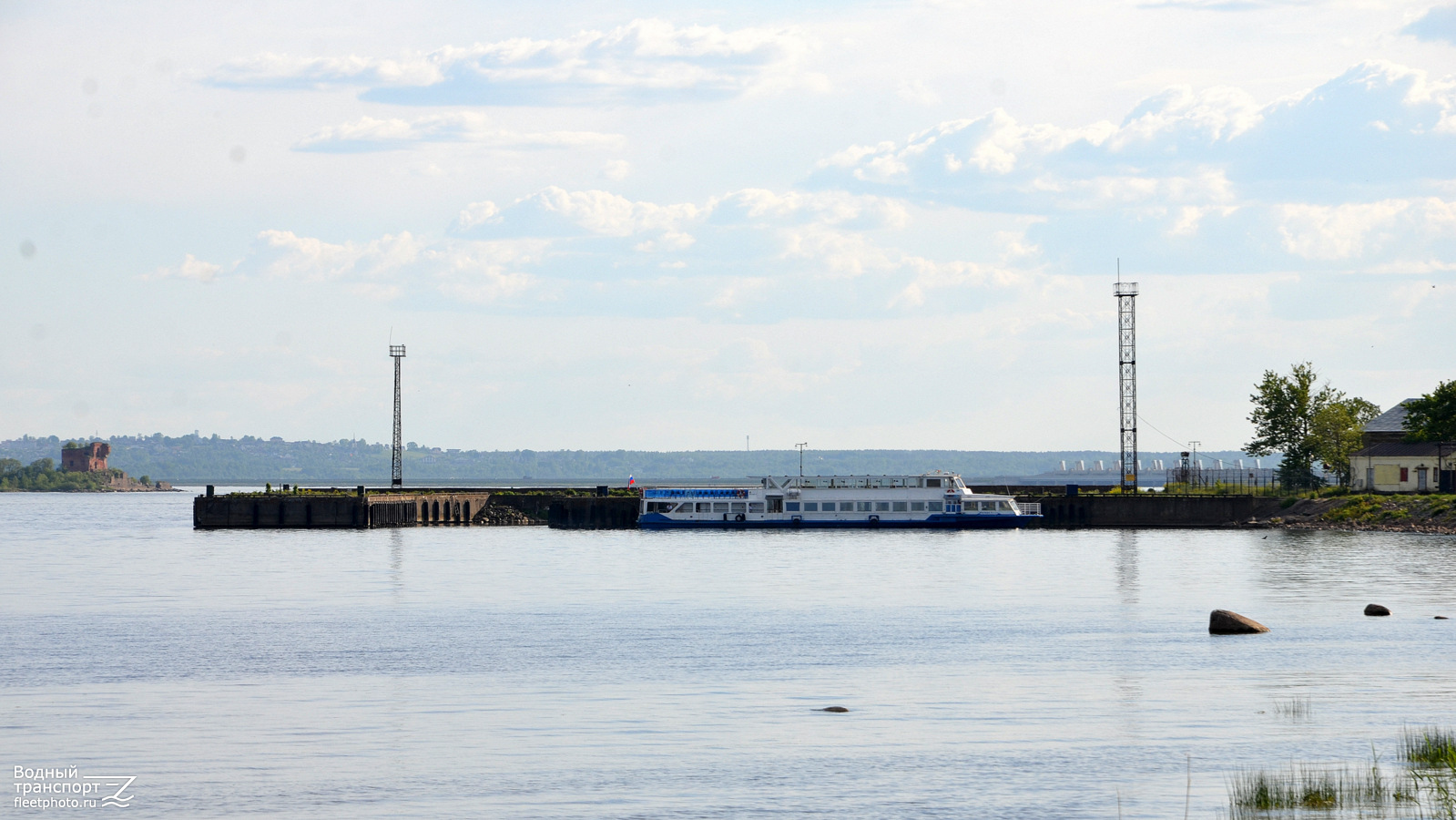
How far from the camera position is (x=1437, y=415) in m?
133

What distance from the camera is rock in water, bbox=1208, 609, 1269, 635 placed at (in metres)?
53.6

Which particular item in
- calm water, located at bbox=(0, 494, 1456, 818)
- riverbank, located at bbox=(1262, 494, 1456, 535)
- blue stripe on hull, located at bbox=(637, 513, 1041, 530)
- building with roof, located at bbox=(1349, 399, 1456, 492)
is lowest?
calm water, located at bbox=(0, 494, 1456, 818)

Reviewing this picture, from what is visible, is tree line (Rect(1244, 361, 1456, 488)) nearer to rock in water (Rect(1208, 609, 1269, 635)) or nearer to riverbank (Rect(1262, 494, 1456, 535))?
riverbank (Rect(1262, 494, 1456, 535))

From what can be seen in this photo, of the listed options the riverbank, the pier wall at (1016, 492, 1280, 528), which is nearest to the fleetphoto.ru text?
the riverbank

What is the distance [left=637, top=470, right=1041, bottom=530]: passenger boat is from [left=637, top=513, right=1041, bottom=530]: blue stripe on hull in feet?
0.28

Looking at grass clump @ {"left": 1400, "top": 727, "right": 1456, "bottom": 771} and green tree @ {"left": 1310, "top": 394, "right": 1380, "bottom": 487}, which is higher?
green tree @ {"left": 1310, "top": 394, "right": 1380, "bottom": 487}

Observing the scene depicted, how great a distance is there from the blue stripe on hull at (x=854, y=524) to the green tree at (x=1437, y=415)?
35.1 meters

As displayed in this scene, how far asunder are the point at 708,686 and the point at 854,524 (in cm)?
10038

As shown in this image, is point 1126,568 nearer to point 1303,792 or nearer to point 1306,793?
point 1303,792

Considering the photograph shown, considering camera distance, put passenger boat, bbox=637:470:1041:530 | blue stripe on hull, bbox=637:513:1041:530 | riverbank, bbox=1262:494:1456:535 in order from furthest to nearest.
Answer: passenger boat, bbox=637:470:1041:530
blue stripe on hull, bbox=637:513:1041:530
riverbank, bbox=1262:494:1456:535

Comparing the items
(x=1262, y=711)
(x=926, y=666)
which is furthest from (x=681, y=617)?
(x=1262, y=711)

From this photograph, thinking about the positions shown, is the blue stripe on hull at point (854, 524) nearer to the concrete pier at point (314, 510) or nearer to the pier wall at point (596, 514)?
the pier wall at point (596, 514)

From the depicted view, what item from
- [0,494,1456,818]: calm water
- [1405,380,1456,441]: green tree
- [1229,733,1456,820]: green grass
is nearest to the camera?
[1229,733,1456,820]: green grass

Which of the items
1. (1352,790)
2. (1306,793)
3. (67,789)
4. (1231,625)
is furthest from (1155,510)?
(67,789)
